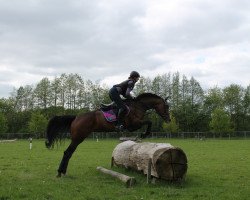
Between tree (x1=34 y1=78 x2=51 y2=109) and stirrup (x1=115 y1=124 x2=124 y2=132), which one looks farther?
tree (x1=34 y1=78 x2=51 y2=109)

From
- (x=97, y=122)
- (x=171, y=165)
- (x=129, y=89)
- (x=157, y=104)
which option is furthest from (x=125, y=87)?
(x=171, y=165)

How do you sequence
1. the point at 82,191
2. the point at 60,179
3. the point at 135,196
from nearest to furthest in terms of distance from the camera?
the point at 135,196 → the point at 82,191 → the point at 60,179

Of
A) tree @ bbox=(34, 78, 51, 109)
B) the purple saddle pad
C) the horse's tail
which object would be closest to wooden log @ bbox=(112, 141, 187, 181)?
the purple saddle pad

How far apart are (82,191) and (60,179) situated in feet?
8.65

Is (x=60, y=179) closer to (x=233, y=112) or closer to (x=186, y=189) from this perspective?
(x=186, y=189)

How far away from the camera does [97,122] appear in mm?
13797

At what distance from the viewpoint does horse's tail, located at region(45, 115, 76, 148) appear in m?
14.8

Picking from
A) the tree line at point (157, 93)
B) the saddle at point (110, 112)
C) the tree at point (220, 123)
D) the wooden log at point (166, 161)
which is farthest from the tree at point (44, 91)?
the wooden log at point (166, 161)

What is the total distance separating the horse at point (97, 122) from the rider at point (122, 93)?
210mm

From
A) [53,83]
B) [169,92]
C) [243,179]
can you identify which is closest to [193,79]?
[169,92]

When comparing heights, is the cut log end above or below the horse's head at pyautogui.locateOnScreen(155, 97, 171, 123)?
below

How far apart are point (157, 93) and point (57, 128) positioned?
88.1m

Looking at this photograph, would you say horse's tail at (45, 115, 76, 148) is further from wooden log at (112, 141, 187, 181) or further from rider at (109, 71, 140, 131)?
wooden log at (112, 141, 187, 181)

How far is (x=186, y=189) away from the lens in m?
11.7
